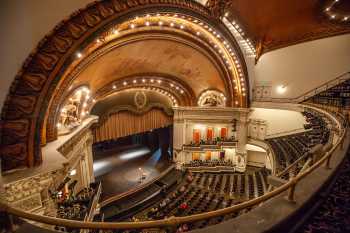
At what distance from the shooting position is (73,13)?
4.87m

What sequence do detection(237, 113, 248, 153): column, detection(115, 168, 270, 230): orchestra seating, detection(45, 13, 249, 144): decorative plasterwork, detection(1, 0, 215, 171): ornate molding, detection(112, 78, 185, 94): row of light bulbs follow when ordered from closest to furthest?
1. detection(1, 0, 215, 171): ornate molding
2. detection(45, 13, 249, 144): decorative plasterwork
3. detection(115, 168, 270, 230): orchestra seating
4. detection(112, 78, 185, 94): row of light bulbs
5. detection(237, 113, 248, 153): column

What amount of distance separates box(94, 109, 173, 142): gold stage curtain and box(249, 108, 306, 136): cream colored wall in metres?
8.51

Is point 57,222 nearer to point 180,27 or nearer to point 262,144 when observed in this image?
point 180,27

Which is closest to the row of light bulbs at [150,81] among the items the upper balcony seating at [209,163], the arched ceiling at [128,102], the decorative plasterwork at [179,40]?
the arched ceiling at [128,102]

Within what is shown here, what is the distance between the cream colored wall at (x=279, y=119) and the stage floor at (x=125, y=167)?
10119 mm

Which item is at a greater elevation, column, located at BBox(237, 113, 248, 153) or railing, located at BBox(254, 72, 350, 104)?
railing, located at BBox(254, 72, 350, 104)

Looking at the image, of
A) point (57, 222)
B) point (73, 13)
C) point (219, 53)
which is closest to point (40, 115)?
point (73, 13)

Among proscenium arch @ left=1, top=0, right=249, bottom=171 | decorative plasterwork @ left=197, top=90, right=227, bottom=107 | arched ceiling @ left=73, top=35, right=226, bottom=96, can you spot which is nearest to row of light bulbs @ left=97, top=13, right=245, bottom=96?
arched ceiling @ left=73, top=35, right=226, bottom=96

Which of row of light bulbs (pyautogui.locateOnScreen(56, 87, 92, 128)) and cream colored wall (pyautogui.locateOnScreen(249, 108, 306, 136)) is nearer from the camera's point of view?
row of light bulbs (pyautogui.locateOnScreen(56, 87, 92, 128))

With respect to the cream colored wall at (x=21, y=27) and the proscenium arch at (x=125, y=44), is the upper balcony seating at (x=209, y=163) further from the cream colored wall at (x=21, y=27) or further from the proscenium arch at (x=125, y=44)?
the cream colored wall at (x=21, y=27)

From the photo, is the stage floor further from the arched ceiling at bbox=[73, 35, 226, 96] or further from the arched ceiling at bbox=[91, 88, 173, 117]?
the arched ceiling at bbox=[73, 35, 226, 96]

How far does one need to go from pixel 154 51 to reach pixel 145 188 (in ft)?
31.4

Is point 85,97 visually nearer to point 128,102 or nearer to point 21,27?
point 128,102

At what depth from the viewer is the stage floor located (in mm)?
13250
